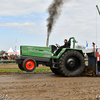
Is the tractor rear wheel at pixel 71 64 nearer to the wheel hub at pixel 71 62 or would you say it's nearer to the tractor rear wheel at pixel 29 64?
the wheel hub at pixel 71 62

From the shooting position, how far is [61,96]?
13.2 feet

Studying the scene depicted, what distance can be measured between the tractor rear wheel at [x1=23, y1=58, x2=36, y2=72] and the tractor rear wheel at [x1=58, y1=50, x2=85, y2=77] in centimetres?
112

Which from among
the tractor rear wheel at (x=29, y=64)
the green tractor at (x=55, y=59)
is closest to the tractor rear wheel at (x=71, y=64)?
the green tractor at (x=55, y=59)

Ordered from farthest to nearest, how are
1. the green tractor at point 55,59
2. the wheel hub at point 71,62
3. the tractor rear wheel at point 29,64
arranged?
the wheel hub at point 71,62 < the green tractor at point 55,59 < the tractor rear wheel at point 29,64

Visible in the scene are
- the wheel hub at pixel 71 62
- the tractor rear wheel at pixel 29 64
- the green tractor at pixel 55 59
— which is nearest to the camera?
the tractor rear wheel at pixel 29 64

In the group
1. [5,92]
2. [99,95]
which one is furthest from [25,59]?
[99,95]

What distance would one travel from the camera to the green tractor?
22.9 ft

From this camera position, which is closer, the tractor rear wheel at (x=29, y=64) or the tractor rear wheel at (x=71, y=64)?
the tractor rear wheel at (x=29, y=64)

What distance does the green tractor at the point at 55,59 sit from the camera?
6969mm

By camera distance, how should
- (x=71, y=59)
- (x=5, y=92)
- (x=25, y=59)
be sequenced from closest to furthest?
(x=5, y=92) < (x=25, y=59) < (x=71, y=59)

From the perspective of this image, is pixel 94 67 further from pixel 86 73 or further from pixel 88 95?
pixel 88 95

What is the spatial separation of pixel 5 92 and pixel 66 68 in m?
3.40

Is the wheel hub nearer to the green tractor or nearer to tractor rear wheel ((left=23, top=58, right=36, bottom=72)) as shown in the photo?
the green tractor

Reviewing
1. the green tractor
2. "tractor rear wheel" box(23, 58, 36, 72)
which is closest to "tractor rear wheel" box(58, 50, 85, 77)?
the green tractor
